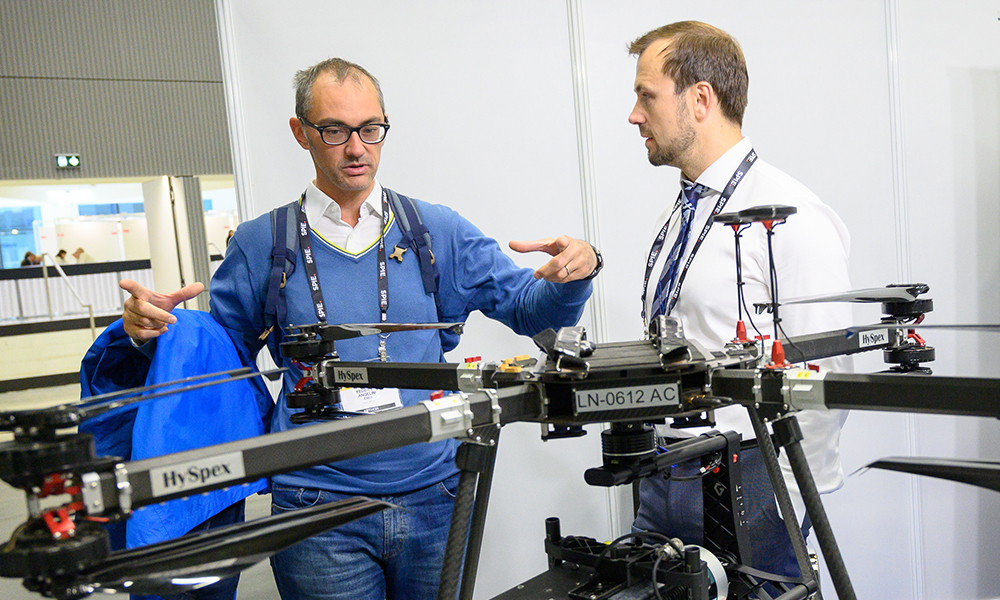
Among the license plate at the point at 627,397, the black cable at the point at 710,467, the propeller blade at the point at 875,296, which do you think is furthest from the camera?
the black cable at the point at 710,467

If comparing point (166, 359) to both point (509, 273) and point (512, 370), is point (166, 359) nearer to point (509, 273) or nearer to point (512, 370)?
point (509, 273)

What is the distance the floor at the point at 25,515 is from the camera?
3707 mm

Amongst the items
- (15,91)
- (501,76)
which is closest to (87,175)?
(15,91)

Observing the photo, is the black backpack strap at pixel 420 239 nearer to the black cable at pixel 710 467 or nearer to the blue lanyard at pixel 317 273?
the blue lanyard at pixel 317 273

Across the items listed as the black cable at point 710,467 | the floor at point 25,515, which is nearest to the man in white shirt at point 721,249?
the black cable at point 710,467

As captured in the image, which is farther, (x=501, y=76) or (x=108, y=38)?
(x=108, y=38)

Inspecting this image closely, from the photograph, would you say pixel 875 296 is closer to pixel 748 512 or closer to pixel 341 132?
pixel 748 512

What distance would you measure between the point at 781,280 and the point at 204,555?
131 cm

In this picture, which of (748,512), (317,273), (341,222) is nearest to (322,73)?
(341,222)

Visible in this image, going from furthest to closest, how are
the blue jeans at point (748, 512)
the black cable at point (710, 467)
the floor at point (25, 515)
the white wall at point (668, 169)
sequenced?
1. the floor at point (25, 515)
2. the white wall at point (668, 169)
3. the blue jeans at point (748, 512)
4. the black cable at point (710, 467)

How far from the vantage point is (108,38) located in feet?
27.9

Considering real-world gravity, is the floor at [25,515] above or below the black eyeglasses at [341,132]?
below

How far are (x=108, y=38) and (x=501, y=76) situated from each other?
7574 mm

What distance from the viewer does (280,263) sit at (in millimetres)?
1659
